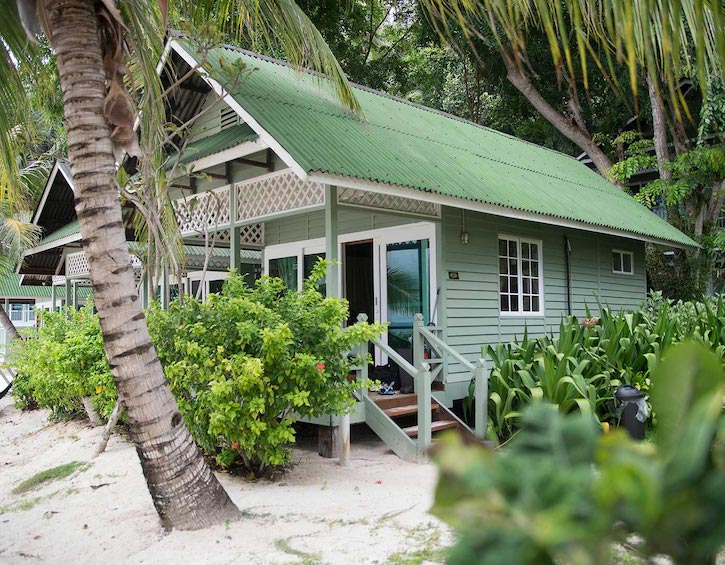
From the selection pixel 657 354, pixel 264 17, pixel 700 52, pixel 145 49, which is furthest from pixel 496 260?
pixel 700 52

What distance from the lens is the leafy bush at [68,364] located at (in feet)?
27.9

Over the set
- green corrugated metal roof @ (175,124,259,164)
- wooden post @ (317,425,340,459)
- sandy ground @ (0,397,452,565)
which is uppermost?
green corrugated metal roof @ (175,124,259,164)

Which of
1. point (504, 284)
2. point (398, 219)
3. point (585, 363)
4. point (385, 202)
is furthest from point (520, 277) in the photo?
point (385, 202)

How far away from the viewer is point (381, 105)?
10992mm

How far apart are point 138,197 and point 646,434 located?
257 inches

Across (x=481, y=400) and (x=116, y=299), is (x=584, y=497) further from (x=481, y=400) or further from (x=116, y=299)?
(x=481, y=400)

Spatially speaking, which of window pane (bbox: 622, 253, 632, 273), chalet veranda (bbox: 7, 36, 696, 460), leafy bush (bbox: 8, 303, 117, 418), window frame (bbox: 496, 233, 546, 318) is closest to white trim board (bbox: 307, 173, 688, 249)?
chalet veranda (bbox: 7, 36, 696, 460)

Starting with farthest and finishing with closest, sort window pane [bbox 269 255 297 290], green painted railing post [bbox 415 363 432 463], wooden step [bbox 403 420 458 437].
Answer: window pane [bbox 269 255 297 290], wooden step [bbox 403 420 458 437], green painted railing post [bbox 415 363 432 463]

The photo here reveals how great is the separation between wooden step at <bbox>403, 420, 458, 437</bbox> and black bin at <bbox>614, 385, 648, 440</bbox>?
1.94 m

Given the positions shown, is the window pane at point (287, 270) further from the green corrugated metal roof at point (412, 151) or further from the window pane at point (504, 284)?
the window pane at point (504, 284)

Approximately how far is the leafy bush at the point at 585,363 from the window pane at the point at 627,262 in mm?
4331

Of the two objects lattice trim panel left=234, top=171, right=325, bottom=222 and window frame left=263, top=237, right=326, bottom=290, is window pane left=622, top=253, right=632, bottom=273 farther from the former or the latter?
lattice trim panel left=234, top=171, right=325, bottom=222

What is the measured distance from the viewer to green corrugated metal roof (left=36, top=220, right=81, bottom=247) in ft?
43.1

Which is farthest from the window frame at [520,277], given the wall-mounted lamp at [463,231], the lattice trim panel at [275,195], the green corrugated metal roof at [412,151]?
the lattice trim panel at [275,195]
